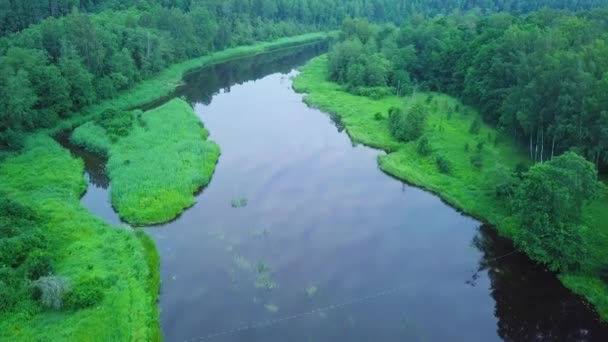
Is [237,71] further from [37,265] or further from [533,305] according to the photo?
[533,305]

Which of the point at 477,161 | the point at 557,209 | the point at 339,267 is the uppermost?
the point at 557,209

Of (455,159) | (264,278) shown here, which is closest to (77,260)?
(264,278)

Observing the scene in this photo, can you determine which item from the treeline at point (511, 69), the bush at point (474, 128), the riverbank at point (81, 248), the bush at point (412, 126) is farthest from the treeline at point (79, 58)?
the bush at point (474, 128)

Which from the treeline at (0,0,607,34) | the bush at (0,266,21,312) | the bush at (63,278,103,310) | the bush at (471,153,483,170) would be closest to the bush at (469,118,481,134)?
the bush at (471,153,483,170)

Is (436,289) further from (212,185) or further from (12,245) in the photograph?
(12,245)

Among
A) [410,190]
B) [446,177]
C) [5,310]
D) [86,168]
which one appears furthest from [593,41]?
[5,310]

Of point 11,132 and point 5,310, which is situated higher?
point 11,132
